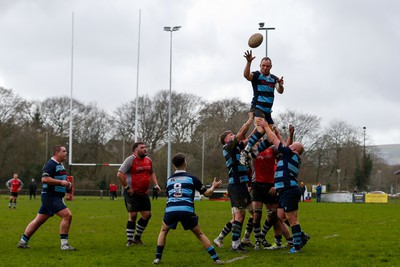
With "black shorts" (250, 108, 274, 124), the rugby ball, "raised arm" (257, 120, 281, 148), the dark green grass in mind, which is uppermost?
the rugby ball

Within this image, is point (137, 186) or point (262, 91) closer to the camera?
point (262, 91)

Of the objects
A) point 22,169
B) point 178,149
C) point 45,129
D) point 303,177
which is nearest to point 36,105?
point 45,129

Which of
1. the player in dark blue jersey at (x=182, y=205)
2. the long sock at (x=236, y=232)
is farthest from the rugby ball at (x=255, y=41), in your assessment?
the long sock at (x=236, y=232)

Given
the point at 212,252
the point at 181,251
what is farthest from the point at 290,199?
the point at 181,251

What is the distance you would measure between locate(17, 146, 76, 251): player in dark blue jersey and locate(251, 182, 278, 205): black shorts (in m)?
3.69

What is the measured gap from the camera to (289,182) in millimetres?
10961

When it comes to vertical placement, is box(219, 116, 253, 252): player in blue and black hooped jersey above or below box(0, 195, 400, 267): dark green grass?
above

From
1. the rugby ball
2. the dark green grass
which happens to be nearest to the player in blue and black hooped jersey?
the dark green grass

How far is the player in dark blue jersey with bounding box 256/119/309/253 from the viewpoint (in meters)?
10.9

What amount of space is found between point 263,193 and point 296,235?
4.64ft

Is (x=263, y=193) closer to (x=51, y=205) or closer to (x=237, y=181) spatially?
(x=237, y=181)

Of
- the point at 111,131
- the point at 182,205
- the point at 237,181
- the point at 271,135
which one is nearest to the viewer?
the point at 182,205

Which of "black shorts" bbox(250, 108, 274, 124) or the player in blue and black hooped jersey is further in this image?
the player in blue and black hooped jersey

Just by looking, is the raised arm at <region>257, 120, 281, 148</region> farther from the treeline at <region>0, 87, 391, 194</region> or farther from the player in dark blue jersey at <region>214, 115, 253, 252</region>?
the treeline at <region>0, 87, 391, 194</region>
